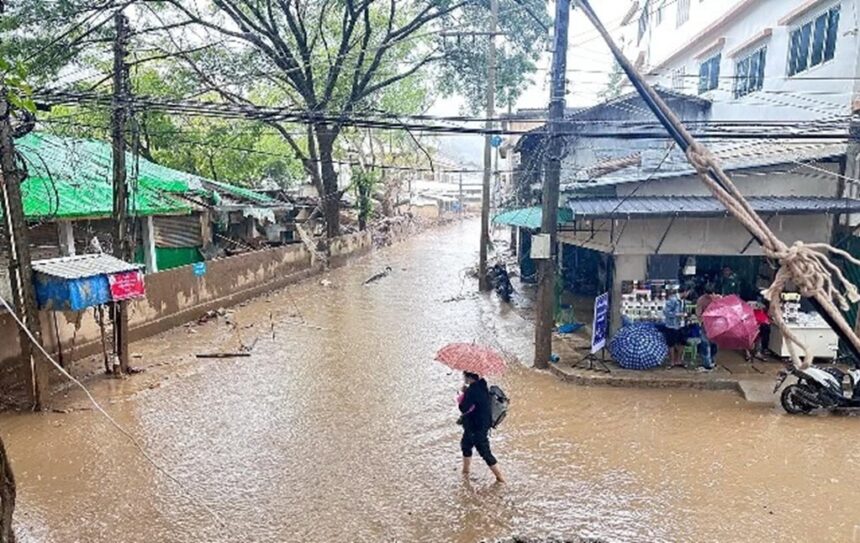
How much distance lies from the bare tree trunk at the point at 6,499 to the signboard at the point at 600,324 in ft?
32.6

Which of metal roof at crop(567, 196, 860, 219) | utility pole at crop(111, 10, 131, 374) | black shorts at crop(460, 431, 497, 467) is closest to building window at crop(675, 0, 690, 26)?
metal roof at crop(567, 196, 860, 219)

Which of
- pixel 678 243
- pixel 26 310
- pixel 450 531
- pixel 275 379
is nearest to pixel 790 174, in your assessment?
pixel 678 243

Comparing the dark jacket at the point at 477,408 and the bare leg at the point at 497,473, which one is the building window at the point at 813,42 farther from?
the bare leg at the point at 497,473

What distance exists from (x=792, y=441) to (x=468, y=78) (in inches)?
662

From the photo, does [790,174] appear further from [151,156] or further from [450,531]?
[151,156]

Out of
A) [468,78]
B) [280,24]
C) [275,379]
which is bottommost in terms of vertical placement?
[275,379]

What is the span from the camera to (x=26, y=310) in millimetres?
9156

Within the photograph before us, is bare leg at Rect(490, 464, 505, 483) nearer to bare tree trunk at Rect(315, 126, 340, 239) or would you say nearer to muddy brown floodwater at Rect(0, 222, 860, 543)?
muddy brown floodwater at Rect(0, 222, 860, 543)

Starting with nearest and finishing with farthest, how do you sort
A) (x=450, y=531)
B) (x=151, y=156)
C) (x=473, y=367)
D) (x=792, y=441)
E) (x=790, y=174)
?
1. (x=450, y=531)
2. (x=473, y=367)
3. (x=792, y=441)
4. (x=790, y=174)
5. (x=151, y=156)

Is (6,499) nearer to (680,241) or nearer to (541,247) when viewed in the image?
(541,247)

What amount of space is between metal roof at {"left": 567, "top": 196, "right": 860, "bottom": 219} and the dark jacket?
4.94 metres

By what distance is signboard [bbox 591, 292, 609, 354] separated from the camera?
38.4 feet

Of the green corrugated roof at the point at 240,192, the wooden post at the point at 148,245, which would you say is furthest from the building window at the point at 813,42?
the wooden post at the point at 148,245

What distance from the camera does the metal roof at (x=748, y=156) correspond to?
12375 millimetres
